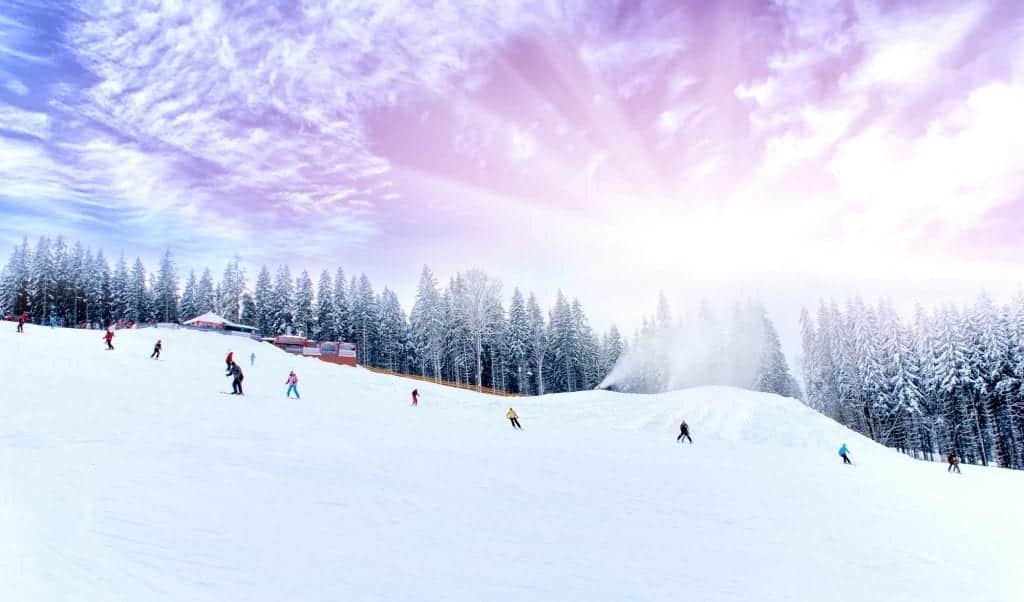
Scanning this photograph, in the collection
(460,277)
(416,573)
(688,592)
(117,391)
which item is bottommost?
(688,592)

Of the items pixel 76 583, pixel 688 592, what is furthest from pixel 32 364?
pixel 688 592

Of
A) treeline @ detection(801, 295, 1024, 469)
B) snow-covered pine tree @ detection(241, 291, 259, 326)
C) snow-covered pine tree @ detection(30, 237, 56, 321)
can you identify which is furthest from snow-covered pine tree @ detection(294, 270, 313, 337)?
treeline @ detection(801, 295, 1024, 469)

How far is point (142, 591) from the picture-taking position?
631 cm

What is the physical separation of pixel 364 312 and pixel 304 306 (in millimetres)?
9991

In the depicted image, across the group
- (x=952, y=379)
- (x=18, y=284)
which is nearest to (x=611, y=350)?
(x=952, y=379)

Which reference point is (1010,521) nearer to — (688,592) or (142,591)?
(688,592)

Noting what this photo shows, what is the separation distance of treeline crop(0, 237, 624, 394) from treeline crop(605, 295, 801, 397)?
8.24 meters

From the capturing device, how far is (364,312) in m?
91.9

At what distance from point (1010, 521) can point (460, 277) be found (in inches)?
3012

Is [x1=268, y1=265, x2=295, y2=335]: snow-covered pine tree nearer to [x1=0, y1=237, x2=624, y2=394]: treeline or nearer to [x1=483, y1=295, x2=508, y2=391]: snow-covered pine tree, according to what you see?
[x1=0, y1=237, x2=624, y2=394]: treeline

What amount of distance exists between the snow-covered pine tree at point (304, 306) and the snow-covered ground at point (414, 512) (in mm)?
58872

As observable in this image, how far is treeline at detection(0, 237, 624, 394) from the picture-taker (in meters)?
82.4

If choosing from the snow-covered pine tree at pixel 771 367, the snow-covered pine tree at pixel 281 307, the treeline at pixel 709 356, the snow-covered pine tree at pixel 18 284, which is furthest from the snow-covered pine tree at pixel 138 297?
the snow-covered pine tree at pixel 771 367

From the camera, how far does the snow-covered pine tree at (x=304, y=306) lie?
8438cm
